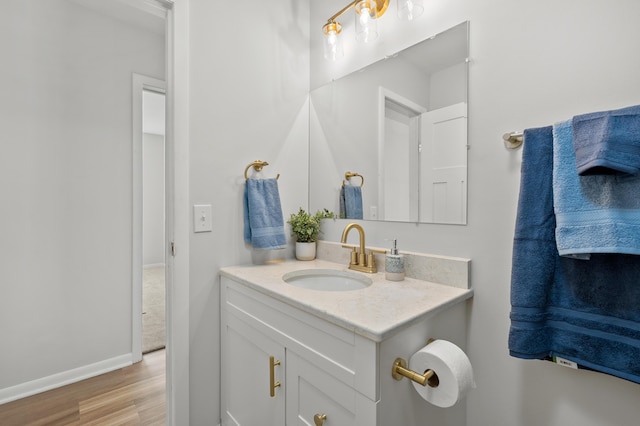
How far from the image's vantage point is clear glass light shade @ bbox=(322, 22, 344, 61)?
1.51 m

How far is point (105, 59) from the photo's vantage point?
201 cm

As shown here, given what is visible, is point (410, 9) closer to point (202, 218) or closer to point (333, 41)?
point (333, 41)

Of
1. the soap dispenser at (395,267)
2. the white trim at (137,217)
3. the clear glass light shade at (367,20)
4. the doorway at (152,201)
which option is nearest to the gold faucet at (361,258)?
the soap dispenser at (395,267)

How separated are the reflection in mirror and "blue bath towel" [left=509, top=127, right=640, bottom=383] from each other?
0.87 feet

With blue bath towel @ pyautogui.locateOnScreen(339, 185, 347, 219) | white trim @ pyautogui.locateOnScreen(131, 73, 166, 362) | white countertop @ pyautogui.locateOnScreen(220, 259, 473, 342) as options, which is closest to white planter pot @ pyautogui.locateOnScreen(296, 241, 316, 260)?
blue bath towel @ pyautogui.locateOnScreen(339, 185, 347, 219)

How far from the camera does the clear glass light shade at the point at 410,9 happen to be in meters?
1.21

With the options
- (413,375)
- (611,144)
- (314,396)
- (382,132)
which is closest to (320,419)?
(314,396)

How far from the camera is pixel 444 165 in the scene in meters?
1.16

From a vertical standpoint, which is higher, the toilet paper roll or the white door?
the white door

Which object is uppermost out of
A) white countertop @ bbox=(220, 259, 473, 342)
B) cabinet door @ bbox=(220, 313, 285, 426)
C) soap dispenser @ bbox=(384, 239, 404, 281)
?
soap dispenser @ bbox=(384, 239, 404, 281)

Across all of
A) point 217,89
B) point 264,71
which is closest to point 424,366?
point 217,89

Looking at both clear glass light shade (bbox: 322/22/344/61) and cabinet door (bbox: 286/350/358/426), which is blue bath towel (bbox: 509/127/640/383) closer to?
cabinet door (bbox: 286/350/358/426)

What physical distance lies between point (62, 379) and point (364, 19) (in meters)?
2.73

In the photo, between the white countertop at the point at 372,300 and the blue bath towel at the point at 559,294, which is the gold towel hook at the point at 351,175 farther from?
the blue bath towel at the point at 559,294
